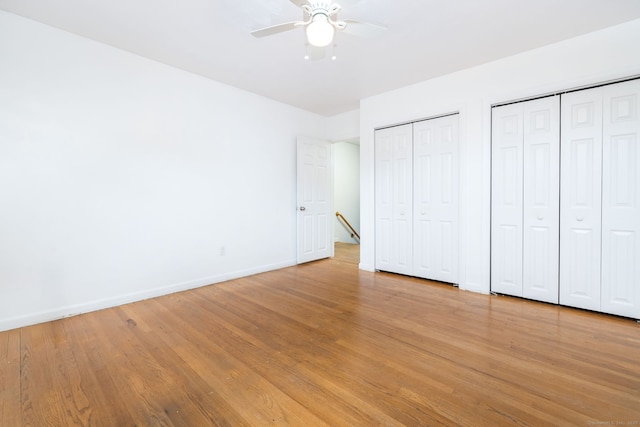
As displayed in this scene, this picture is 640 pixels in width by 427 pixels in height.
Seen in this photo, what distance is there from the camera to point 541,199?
301cm

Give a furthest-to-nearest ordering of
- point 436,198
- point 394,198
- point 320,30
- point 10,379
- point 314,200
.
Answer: point 314,200, point 394,198, point 436,198, point 320,30, point 10,379

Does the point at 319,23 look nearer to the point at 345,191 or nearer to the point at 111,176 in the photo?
the point at 111,176

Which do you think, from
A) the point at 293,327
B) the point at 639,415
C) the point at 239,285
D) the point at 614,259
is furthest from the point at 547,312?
the point at 239,285

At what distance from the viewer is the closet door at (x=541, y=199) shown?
9.62ft

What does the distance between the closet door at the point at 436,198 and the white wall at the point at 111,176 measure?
2467 mm

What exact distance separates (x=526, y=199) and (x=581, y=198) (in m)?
0.45

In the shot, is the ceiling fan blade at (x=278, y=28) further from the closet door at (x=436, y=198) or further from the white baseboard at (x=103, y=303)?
the white baseboard at (x=103, y=303)

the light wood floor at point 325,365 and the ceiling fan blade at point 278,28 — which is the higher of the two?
the ceiling fan blade at point 278,28

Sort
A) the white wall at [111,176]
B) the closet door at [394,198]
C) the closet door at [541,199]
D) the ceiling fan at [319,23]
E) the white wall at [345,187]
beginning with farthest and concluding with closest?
1. the white wall at [345,187]
2. the closet door at [394,198]
3. the closet door at [541,199]
4. the white wall at [111,176]
5. the ceiling fan at [319,23]

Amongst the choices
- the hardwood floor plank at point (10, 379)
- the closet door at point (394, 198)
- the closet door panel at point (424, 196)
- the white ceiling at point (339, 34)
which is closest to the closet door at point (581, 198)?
the white ceiling at point (339, 34)

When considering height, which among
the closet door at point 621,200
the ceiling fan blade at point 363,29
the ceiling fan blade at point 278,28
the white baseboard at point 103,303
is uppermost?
the ceiling fan blade at point 363,29

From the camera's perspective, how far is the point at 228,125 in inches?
156

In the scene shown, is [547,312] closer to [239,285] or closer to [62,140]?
[239,285]

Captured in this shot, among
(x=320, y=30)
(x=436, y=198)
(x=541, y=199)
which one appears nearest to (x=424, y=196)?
(x=436, y=198)
